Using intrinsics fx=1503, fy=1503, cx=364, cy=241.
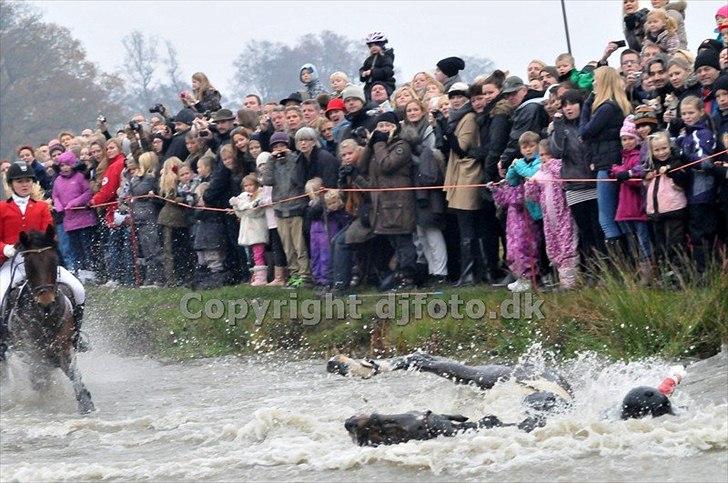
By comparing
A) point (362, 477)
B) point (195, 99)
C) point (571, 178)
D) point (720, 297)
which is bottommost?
point (362, 477)

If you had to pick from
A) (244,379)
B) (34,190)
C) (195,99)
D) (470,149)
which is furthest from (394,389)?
(195,99)

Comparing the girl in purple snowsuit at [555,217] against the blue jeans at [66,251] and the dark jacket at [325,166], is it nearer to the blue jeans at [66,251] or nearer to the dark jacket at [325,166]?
the dark jacket at [325,166]

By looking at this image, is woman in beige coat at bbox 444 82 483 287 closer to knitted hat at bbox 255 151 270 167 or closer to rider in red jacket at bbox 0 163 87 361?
knitted hat at bbox 255 151 270 167

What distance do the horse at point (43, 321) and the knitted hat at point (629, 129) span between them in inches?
215

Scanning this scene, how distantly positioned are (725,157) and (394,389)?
3684mm

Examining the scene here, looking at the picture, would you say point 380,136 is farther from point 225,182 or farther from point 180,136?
point 180,136

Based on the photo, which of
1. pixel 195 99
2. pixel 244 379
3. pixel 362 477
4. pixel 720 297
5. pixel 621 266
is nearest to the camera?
pixel 362 477

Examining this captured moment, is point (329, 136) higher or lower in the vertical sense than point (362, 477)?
higher

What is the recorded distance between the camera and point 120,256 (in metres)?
22.2

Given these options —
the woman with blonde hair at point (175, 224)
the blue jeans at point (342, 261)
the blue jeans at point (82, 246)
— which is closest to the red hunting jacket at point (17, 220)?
the blue jeans at point (342, 261)

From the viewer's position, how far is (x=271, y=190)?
18484 millimetres

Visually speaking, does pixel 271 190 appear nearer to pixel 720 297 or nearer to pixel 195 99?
pixel 195 99

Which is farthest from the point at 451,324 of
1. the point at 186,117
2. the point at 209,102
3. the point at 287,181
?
the point at 209,102

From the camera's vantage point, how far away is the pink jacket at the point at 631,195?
14.3 meters
